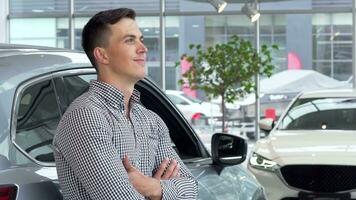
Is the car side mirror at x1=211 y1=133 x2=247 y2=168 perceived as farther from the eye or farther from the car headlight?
the car headlight

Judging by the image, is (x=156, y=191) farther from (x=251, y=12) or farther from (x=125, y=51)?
(x=251, y=12)

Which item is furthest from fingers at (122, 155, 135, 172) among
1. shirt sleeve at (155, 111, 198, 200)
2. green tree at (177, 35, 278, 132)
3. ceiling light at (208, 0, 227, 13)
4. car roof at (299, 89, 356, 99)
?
ceiling light at (208, 0, 227, 13)

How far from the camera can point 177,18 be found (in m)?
13.8

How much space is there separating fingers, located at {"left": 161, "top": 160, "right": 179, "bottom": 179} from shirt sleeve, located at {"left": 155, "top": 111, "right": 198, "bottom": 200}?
0.06 ft

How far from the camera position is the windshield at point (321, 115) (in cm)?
684

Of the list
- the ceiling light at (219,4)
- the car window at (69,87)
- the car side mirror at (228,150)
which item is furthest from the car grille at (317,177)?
the ceiling light at (219,4)

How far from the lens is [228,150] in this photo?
2725 millimetres

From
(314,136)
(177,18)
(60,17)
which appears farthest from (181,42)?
(314,136)

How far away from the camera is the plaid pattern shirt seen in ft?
5.26

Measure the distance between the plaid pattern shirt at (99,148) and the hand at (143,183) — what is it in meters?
0.02

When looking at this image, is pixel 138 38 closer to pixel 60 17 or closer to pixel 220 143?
pixel 220 143

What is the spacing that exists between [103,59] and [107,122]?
6.1 inches

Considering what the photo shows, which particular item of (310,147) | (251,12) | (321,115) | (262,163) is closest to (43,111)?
(262,163)

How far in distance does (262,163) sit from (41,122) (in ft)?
13.6
